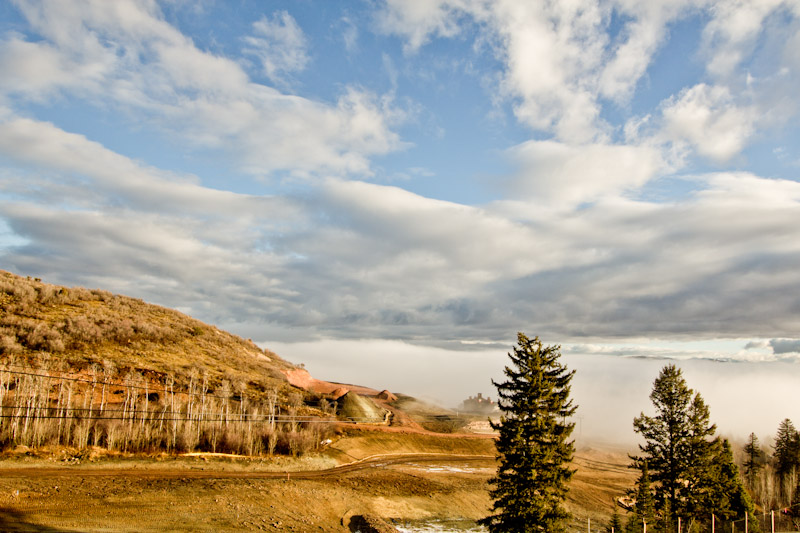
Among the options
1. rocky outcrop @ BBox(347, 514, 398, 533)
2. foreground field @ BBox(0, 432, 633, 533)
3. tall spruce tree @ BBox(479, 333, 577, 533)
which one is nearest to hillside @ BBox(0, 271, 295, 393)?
foreground field @ BBox(0, 432, 633, 533)

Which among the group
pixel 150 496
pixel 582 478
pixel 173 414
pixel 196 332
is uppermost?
pixel 196 332

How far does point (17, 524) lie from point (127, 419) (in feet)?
87.0

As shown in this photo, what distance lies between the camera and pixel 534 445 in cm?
3206

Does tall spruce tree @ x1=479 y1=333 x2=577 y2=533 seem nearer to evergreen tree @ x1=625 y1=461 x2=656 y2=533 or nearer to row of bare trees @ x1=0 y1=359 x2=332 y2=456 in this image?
evergreen tree @ x1=625 y1=461 x2=656 y2=533

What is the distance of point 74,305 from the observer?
97.9 m

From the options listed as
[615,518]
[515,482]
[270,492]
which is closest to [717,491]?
[615,518]

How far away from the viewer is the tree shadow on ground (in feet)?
96.4

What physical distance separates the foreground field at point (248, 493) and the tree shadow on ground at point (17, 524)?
0.05 m

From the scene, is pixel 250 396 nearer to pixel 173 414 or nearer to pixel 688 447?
pixel 173 414

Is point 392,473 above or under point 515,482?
under

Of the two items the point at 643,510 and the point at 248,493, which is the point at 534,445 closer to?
the point at 643,510

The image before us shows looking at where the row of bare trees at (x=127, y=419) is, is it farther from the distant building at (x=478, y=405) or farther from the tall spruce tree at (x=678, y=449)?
the distant building at (x=478, y=405)

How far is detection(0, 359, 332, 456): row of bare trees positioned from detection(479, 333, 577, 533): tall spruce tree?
39020 mm

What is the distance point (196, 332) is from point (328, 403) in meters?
39.7
